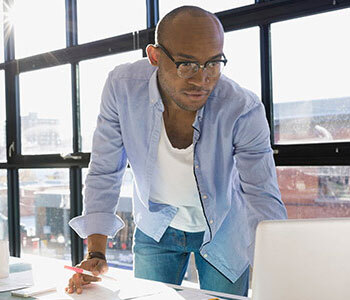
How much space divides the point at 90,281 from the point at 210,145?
0.48 metres

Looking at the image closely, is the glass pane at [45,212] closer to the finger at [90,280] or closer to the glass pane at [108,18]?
the glass pane at [108,18]

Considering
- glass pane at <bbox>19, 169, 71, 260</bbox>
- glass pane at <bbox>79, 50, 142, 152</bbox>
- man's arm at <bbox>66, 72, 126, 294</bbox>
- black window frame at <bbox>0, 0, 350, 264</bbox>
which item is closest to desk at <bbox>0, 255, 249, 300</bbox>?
man's arm at <bbox>66, 72, 126, 294</bbox>

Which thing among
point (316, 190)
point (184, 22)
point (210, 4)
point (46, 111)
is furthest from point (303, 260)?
point (46, 111)

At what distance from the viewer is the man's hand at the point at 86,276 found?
4.04ft

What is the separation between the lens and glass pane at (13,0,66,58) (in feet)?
10.4

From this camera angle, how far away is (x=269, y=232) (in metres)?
0.75

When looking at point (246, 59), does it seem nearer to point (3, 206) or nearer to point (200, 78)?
point (200, 78)

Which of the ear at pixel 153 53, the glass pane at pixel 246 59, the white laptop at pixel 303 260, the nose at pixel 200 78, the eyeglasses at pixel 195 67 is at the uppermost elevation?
the glass pane at pixel 246 59

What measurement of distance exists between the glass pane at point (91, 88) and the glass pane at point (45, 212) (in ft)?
1.02

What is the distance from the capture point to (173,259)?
155 cm

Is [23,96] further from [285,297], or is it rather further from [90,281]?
[285,297]

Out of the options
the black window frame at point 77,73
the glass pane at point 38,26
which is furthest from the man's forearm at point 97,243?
the glass pane at point 38,26

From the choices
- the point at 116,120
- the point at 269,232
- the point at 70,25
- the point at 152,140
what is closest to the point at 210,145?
the point at 152,140

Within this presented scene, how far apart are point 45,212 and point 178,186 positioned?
2043 millimetres
